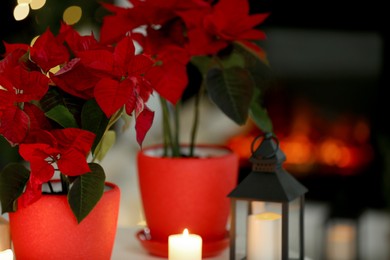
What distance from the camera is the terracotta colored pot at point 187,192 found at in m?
1.24

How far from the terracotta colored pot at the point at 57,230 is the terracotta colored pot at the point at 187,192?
20 centimetres

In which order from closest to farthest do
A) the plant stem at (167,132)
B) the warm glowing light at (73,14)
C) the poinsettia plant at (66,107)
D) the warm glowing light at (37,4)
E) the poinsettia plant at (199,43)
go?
the poinsettia plant at (66,107), the poinsettia plant at (199,43), the plant stem at (167,132), the warm glowing light at (37,4), the warm glowing light at (73,14)

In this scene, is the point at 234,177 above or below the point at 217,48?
below

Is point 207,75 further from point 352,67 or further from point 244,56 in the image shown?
point 352,67

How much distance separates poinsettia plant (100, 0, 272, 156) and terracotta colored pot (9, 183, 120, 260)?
241 mm

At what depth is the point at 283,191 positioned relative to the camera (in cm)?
112

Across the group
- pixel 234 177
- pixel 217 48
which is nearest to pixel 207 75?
pixel 217 48

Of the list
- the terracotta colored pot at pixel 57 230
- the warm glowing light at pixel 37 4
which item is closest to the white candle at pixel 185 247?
the terracotta colored pot at pixel 57 230

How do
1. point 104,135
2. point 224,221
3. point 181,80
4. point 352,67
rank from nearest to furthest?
point 104,135
point 181,80
point 224,221
point 352,67

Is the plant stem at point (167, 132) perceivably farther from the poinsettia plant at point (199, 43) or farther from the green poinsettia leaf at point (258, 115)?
the green poinsettia leaf at point (258, 115)

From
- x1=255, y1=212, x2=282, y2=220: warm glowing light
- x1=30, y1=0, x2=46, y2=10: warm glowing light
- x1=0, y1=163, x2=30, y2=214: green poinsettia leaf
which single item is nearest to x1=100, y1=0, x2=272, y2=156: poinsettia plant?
x1=255, y1=212, x2=282, y2=220: warm glowing light

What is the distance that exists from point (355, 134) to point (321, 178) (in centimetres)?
21

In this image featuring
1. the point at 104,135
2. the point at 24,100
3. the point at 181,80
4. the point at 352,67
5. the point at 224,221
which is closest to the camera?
the point at 24,100

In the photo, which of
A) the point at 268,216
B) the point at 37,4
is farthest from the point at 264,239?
the point at 37,4
